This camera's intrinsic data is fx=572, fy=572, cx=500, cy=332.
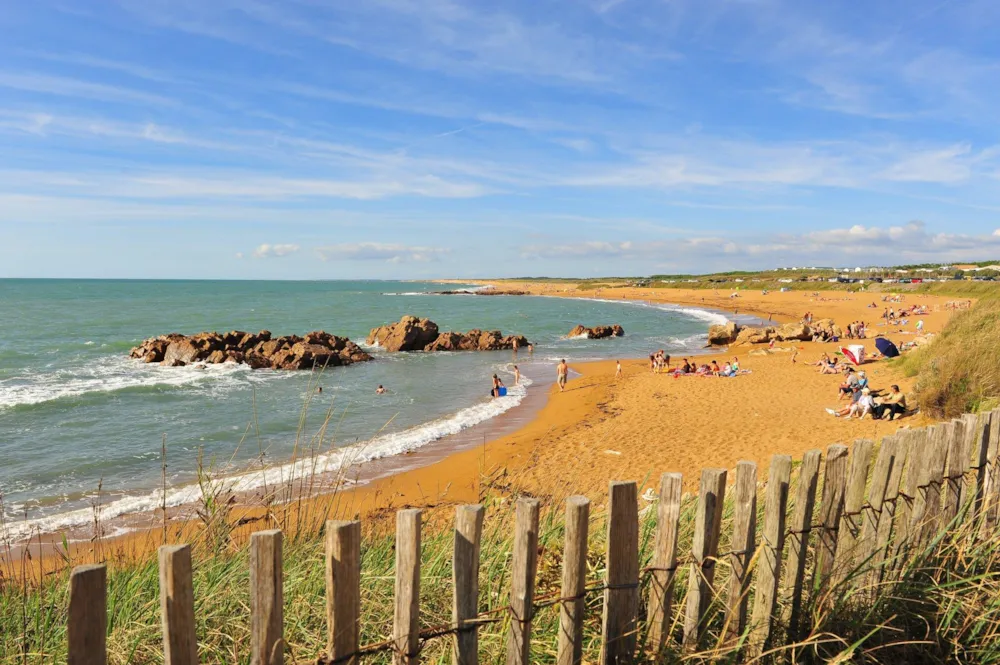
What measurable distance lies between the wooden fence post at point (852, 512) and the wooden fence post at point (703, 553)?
33.2 inches

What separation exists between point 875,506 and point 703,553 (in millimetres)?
1194

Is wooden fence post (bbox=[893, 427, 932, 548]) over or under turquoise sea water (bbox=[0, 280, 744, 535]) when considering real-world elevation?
over

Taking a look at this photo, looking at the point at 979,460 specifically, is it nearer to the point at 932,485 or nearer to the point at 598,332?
the point at 932,485

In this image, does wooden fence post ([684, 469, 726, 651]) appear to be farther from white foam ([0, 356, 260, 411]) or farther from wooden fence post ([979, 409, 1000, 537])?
white foam ([0, 356, 260, 411])

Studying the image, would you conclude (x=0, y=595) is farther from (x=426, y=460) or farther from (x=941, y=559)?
(x=426, y=460)

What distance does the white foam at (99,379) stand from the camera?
19.3 m

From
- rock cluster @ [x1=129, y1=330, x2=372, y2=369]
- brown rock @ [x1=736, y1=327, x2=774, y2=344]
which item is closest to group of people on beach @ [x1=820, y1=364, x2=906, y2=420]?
brown rock @ [x1=736, y1=327, x2=774, y2=344]

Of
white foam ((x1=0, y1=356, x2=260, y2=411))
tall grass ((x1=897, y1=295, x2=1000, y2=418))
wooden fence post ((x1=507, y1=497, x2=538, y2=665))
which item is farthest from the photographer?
white foam ((x1=0, y1=356, x2=260, y2=411))

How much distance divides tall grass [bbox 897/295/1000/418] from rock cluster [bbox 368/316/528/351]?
23379mm

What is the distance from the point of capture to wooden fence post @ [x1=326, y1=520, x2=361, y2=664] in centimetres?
174

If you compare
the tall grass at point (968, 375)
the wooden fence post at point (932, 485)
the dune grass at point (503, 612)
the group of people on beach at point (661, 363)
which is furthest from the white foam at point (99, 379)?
the tall grass at point (968, 375)

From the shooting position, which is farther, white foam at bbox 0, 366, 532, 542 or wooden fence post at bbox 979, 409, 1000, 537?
white foam at bbox 0, 366, 532, 542

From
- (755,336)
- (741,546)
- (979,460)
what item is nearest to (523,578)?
(741,546)

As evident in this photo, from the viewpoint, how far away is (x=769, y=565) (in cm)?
252
